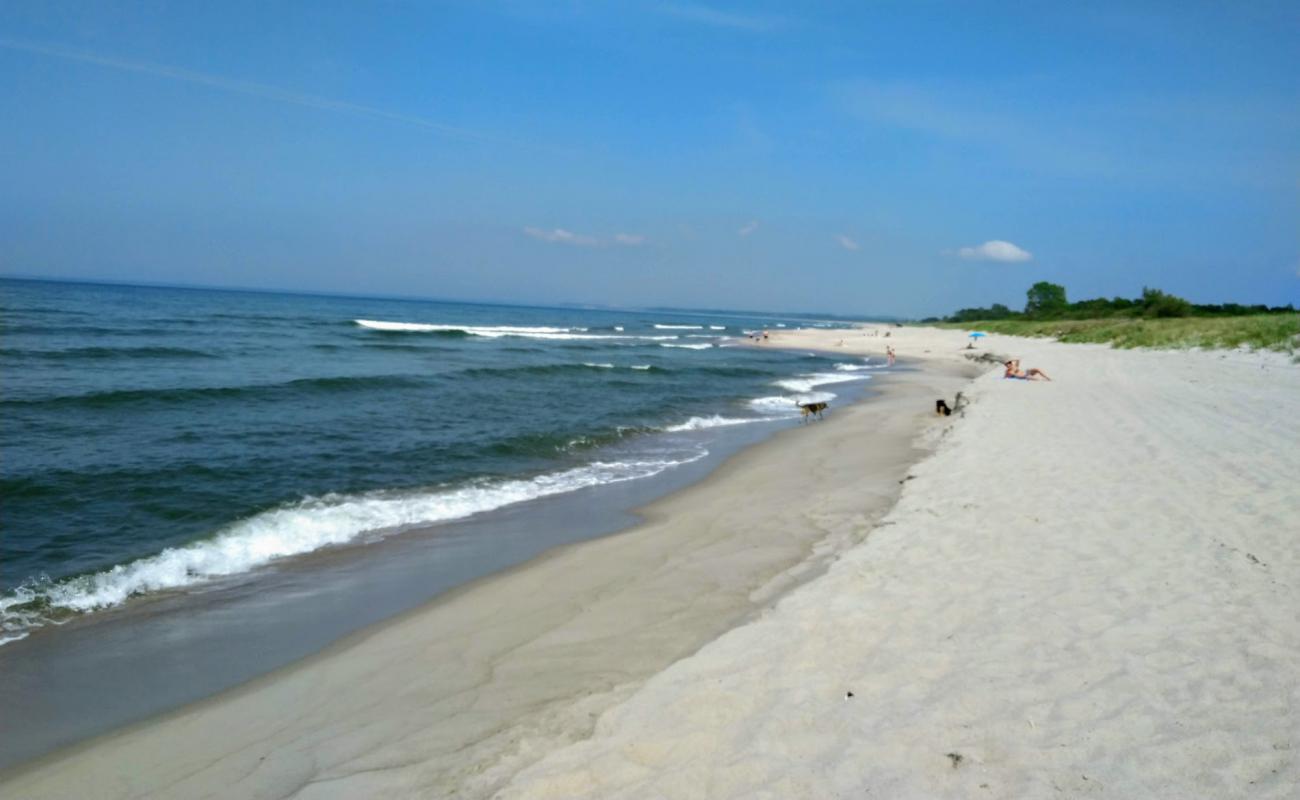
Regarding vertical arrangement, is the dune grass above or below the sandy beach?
above

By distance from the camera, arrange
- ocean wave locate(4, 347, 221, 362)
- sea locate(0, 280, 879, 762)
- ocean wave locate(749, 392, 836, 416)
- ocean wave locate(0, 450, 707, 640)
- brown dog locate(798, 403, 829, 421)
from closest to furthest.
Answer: ocean wave locate(0, 450, 707, 640) < sea locate(0, 280, 879, 762) < brown dog locate(798, 403, 829, 421) < ocean wave locate(749, 392, 836, 416) < ocean wave locate(4, 347, 221, 362)

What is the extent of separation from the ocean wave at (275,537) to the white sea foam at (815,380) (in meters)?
15.2

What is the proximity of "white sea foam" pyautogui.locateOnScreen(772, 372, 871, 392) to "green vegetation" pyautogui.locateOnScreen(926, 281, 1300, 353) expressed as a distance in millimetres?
12912

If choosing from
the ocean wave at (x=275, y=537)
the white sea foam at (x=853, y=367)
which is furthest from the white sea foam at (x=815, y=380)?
the ocean wave at (x=275, y=537)

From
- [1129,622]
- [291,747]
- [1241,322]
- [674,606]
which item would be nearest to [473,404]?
[674,606]

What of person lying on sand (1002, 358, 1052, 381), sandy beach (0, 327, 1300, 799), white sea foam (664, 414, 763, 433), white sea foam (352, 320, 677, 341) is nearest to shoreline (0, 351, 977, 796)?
sandy beach (0, 327, 1300, 799)

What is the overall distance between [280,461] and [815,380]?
2196cm

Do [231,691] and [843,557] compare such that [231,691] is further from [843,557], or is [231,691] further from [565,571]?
[843,557]

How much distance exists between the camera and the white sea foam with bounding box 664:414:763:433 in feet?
55.0

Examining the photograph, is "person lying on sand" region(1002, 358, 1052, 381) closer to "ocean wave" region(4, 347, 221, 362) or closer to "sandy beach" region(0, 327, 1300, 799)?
"sandy beach" region(0, 327, 1300, 799)

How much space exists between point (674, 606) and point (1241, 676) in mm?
3533

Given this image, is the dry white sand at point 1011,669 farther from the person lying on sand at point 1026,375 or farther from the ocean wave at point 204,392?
the ocean wave at point 204,392

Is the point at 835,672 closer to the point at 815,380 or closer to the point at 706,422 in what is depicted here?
the point at 706,422

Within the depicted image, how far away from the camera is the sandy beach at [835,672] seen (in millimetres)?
3312
